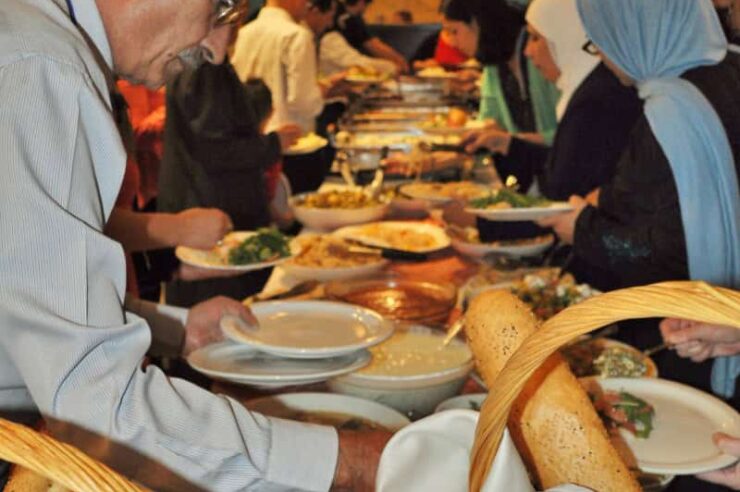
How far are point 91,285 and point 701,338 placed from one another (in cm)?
102

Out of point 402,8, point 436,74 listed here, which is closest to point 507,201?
point 436,74

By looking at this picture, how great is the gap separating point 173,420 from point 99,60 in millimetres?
413

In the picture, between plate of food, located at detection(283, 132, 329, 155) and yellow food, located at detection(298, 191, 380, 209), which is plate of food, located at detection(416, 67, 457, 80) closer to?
plate of food, located at detection(283, 132, 329, 155)

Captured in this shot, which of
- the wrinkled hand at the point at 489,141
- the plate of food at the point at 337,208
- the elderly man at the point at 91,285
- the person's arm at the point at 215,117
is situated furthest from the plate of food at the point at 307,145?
the elderly man at the point at 91,285

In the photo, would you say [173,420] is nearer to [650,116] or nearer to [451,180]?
[650,116]

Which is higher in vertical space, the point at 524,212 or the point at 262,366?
the point at 262,366

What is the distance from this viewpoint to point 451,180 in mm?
3426

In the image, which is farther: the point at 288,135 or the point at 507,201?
the point at 288,135

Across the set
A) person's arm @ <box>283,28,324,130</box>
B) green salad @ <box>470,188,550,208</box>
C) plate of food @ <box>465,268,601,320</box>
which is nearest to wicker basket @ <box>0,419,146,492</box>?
plate of food @ <box>465,268,601,320</box>

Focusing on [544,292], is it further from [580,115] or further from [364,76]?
[364,76]

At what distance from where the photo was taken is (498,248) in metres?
2.38

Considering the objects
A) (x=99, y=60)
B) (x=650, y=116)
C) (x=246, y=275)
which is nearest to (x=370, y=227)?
(x=246, y=275)

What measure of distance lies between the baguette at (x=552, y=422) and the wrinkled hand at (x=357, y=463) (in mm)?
189

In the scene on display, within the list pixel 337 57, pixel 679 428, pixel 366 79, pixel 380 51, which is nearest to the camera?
pixel 679 428
